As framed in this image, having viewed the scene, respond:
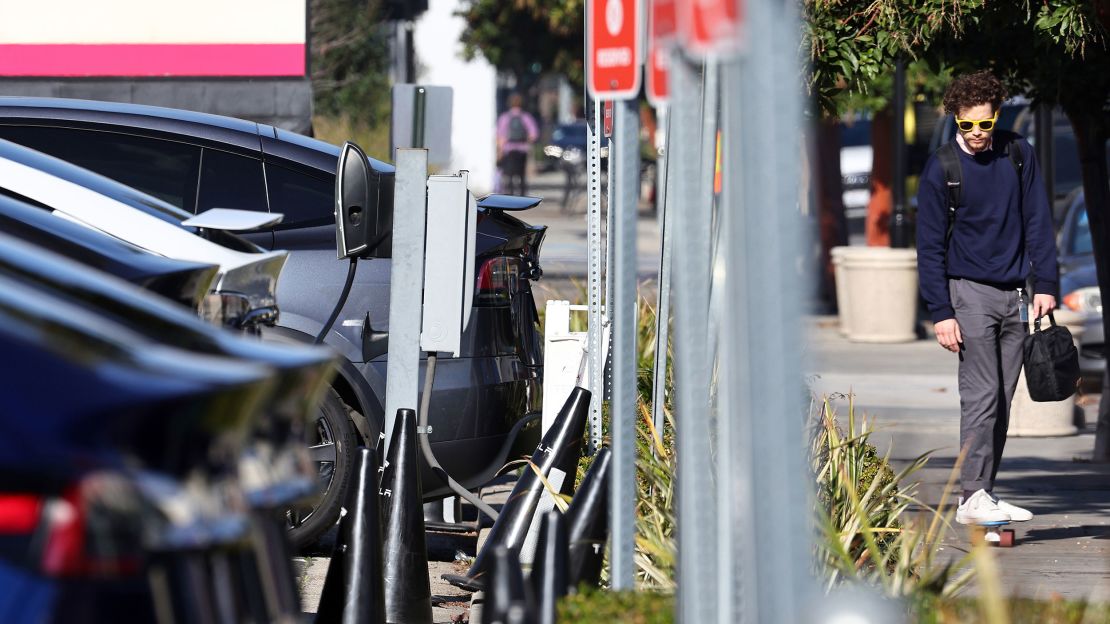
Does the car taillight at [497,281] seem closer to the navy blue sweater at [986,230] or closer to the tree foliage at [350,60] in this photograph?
the navy blue sweater at [986,230]

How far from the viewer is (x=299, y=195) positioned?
6.79 metres

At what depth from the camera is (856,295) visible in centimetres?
1602

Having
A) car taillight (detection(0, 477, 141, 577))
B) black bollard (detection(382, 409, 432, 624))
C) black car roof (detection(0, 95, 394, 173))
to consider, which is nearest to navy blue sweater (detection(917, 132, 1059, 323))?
black car roof (detection(0, 95, 394, 173))

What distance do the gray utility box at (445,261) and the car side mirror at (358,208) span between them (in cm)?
17

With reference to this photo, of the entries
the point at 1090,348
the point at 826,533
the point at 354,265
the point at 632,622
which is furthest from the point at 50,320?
the point at 1090,348

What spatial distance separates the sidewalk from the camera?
20.4ft

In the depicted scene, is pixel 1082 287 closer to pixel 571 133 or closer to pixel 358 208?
pixel 358 208

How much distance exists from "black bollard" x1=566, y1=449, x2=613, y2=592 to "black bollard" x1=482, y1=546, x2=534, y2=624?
920mm

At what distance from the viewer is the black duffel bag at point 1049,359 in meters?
6.75

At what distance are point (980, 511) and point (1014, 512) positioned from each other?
26 centimetres

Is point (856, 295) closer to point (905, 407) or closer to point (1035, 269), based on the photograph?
point (905, 407)

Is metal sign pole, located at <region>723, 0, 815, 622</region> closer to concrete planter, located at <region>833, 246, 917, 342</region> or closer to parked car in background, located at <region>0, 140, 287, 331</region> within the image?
parked car in background, located at <region>0, 140, 287, 331</region>

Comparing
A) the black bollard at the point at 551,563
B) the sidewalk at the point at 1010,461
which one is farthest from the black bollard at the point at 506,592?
the sidewalk at the point at 1010,461

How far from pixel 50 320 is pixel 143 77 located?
12361 mm
